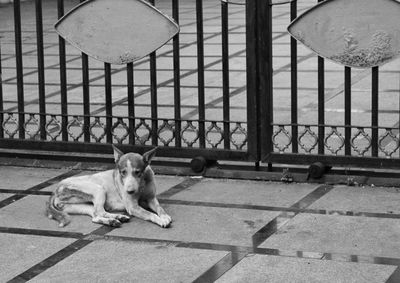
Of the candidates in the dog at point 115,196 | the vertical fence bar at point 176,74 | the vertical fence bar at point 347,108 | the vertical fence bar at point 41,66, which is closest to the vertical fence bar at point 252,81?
the vertical fence bar at point 176,74

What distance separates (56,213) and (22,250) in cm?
69

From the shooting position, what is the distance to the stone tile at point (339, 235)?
6.47 meters

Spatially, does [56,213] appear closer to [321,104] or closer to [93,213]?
[93,213]

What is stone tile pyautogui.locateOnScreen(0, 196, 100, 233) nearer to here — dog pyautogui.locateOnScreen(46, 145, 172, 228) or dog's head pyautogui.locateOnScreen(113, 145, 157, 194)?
dog pyautogui.locateOnScreen(46, 145, 172, 228)

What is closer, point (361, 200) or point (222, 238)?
point (222, 238)

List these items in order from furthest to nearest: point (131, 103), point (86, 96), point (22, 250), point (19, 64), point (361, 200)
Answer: point (19, 64)
point (86, 96)
point (131, 103)
point (361, 200)
point (22, 250)

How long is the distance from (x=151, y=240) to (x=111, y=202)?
0.72 m

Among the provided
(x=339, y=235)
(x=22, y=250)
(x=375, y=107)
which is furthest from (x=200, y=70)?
(x=22, y=250)

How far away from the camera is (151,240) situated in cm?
682

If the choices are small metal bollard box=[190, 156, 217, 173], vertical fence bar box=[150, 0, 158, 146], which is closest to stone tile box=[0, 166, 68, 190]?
vertical fence bar box=[150, 0, 158, 146]

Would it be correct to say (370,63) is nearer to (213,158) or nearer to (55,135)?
(213,158)

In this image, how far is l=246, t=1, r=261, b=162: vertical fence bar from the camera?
8.11 metres

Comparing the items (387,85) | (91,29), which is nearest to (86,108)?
(91,29)

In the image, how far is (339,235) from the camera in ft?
22.2
